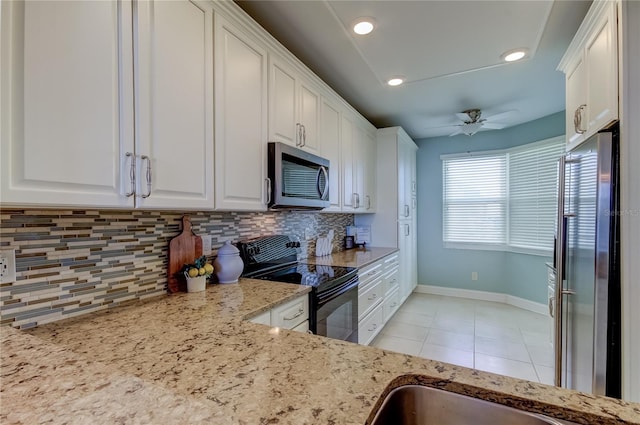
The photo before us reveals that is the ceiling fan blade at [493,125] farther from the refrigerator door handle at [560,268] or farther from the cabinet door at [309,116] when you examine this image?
the cabinet door at [309,116]

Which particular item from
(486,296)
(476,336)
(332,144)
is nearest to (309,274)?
(332,144)

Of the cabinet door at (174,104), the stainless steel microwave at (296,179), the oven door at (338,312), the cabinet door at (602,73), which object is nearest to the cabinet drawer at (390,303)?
the oven door at (338,312)

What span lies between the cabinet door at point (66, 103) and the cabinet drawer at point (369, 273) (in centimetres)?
193

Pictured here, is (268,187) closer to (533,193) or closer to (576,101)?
(576,101)

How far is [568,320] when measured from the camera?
5.75 ft

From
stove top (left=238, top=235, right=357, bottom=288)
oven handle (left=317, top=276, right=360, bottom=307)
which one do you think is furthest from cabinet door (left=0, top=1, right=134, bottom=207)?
oven handle (left=317, top=276, right=360, bottom=307)

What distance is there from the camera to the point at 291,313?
1620 millimetres

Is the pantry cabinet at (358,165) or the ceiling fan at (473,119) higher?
the ceiling fan at (473,119)

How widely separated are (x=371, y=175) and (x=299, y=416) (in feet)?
11.2

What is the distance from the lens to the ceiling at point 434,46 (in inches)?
70.9

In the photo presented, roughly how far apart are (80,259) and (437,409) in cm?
142

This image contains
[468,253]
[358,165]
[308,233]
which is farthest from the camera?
[468,253]

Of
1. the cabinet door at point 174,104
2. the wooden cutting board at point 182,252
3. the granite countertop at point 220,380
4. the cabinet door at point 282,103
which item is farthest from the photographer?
the cabinet door at point 282,103

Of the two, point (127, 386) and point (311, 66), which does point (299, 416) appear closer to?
point (127, 386)
